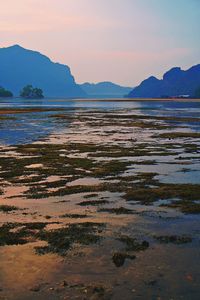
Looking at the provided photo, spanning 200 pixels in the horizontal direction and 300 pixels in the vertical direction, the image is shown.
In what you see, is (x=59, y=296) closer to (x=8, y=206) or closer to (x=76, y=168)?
(x=8, y=206)

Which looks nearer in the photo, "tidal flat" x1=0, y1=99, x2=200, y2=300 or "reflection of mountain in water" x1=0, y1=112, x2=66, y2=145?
"tidal flat" x1=0, y1=99, x2=200, y2=300

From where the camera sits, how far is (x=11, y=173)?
27531 mm

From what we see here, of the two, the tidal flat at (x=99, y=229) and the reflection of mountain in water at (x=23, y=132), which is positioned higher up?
the tidal flat at (x=99, y=229)

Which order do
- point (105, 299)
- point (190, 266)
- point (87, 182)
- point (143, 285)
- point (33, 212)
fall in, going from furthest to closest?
point (87, 182), point (33, 212), point (190, 266), point (143, 285), point (105, 299)

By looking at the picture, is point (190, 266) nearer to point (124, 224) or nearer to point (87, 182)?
point (124, 224)

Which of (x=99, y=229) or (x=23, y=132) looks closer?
(x=99, y=229)

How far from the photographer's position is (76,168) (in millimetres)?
29766

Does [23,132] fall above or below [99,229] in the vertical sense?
below

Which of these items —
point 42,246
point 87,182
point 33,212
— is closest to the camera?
point 42,246

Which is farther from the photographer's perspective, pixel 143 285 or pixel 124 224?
pixel 124 224

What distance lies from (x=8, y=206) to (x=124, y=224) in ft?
19.8

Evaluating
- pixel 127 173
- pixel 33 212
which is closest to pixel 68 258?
pixel 33 212

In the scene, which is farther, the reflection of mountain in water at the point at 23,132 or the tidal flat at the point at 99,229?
the reflection of mountain in water at the point at 23,132

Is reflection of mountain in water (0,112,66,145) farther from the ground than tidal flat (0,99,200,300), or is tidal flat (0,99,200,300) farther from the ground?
tidal flat (0,99,200,300)
